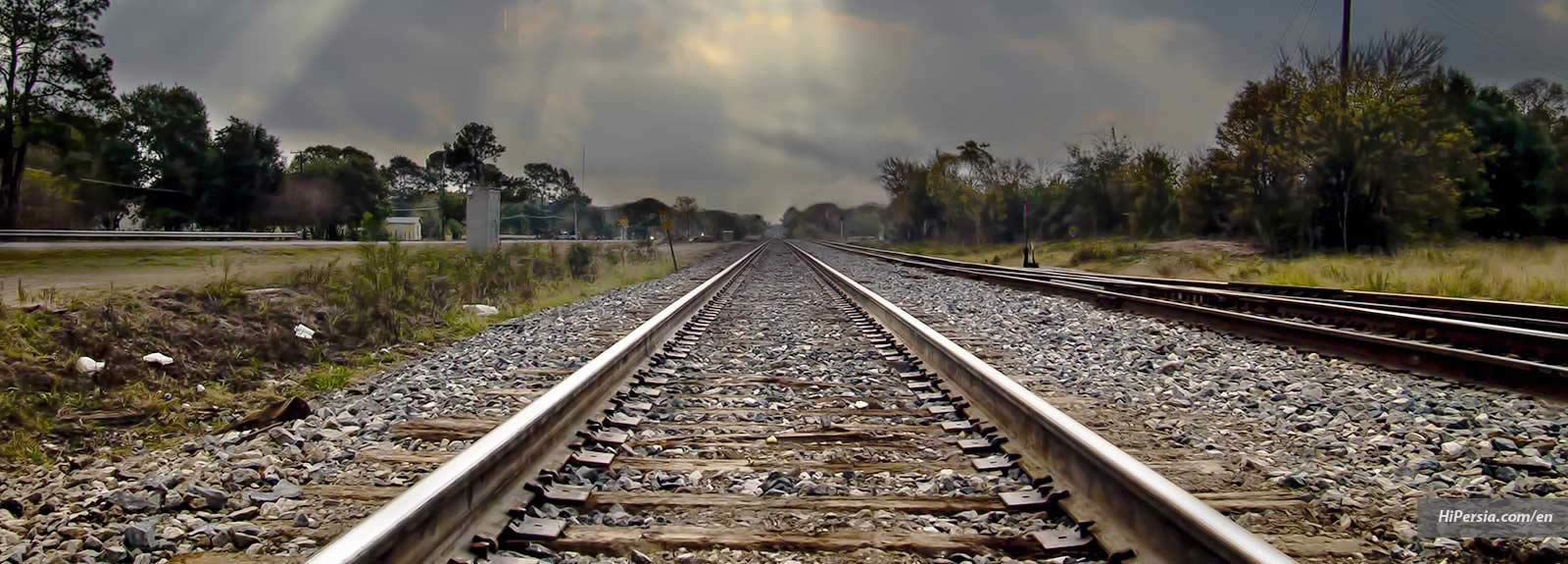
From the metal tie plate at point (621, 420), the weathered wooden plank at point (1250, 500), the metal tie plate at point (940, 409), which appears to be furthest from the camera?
the metal tie plate at point (940, 409)

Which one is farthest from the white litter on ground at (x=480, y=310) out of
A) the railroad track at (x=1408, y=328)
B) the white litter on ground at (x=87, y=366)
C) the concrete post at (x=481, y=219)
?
the concrete post at (x=481, y=219)

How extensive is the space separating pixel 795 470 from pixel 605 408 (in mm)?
1447

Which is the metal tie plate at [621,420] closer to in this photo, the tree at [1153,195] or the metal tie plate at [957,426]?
the metal tie plate at [957,426]

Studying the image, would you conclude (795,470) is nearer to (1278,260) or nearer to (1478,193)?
(1278,260)

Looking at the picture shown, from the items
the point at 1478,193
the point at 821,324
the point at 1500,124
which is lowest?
the point at 821,324

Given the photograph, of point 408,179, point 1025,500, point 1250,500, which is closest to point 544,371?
point 1025,500

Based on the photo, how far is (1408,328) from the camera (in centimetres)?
755

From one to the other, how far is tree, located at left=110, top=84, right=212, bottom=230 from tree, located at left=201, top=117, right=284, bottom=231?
0.72 meters

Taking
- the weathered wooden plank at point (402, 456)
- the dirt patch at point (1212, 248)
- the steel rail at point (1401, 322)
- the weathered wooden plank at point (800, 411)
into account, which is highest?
the dirt patch at point (1212, 248)

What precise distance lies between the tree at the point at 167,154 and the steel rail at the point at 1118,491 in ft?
203

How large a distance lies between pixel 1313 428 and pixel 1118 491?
7.28 feet

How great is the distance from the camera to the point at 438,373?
6227 mm

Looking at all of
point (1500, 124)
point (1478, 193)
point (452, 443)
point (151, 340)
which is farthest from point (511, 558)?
point (1500, 124)

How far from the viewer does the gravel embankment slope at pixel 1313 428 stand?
2887 mm
